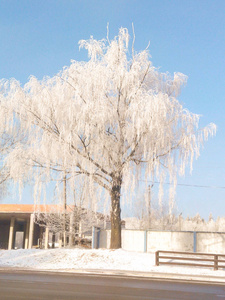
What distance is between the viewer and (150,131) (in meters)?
18.8

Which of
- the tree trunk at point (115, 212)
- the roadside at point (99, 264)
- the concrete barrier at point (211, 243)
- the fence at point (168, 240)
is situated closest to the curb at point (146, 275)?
the roadside at point (99, 264)

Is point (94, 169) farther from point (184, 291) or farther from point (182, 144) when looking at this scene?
point (184, 291)

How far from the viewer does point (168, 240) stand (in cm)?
2556

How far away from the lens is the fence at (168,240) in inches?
965

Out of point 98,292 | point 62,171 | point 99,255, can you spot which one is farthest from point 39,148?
point 98,292

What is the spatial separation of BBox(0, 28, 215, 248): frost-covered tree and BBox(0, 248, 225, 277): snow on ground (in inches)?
64.9

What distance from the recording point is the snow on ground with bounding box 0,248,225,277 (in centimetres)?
1767

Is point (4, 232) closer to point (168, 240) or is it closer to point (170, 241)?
point (168, 240)

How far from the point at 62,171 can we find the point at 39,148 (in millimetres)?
1716

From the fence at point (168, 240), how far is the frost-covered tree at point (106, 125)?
5339mm

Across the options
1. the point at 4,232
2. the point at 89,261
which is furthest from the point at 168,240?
the point at 4,232

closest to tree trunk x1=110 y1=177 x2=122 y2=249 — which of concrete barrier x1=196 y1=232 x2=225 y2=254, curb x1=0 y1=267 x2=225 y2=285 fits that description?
curb x1=0 y1=267 x2=225 y2=285

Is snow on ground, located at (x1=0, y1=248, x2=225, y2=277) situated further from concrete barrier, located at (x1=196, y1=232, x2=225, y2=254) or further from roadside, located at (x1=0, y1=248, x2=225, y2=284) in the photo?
concrete barrier, located at (x1=196, y1=232, x2=225, y2=254)

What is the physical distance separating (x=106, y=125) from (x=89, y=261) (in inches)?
272
